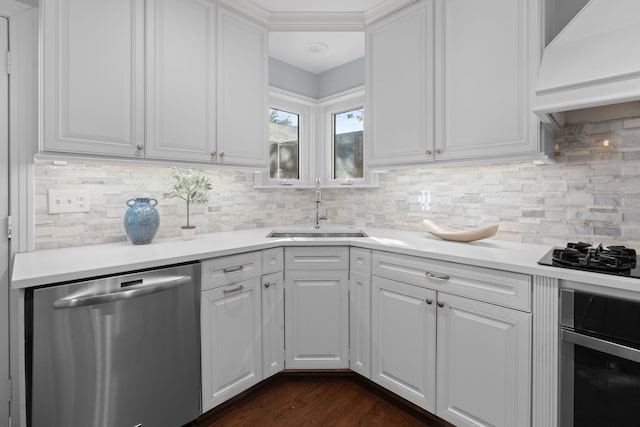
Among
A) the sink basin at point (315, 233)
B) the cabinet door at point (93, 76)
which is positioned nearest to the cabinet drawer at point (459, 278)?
the sink basin at point (315, 233)

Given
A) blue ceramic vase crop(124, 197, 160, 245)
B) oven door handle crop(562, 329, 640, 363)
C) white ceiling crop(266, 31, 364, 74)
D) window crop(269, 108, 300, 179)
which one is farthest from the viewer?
window crop(269, 108, 300, 179)

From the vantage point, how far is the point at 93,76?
1.63m

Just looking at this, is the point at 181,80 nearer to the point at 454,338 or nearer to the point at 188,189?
the point at 188,189

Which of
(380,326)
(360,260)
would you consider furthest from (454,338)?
(360,260)

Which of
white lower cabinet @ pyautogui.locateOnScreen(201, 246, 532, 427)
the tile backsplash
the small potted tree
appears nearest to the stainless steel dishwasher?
white lower cabinet @ pyautogui.locateOnScreen(201, 246, 532, 427)

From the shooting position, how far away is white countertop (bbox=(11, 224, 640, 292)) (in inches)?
48.5

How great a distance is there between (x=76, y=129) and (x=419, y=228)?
221 centimetres

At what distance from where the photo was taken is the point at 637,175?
1.59 metres

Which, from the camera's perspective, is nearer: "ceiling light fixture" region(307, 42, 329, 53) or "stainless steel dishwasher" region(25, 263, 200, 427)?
"stainless steel dishwasher" region(25, 263, 200, 427)

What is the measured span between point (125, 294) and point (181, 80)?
4.17 feet

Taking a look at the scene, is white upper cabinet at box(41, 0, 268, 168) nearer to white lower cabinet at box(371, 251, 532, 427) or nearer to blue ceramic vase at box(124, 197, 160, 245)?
blue ceramic vase at box(124, 197, 160, 245)

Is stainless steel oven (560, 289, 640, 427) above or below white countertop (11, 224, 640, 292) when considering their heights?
below

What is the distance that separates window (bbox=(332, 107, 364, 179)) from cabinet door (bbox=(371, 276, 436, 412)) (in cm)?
132

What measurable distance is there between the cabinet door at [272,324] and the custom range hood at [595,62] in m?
1.63
